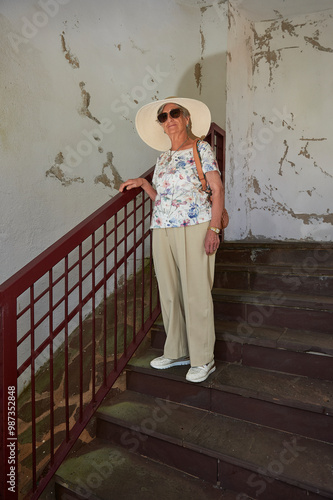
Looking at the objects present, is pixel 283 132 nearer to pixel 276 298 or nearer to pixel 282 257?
pixel 282 257

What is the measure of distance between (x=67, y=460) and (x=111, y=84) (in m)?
2.69

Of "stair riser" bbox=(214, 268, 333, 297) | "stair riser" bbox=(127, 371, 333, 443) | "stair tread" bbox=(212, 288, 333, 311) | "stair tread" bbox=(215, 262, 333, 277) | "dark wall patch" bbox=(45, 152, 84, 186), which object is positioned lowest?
"stair riser" bbox=(127, 371, 333, 443)

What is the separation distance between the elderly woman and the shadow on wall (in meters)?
1.86

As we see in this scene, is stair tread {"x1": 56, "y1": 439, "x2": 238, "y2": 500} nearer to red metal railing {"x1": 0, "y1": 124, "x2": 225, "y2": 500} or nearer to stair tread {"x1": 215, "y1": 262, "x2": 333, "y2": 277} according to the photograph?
red metal railing {"x1": 0, "y1": 124, "x2": 225, "y2": 500}

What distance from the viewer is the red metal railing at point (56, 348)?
4.79 feet

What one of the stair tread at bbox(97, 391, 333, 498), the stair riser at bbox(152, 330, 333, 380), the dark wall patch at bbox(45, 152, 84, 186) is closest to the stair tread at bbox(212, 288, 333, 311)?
the stair riser at bbox(152, 330, 333, 380)

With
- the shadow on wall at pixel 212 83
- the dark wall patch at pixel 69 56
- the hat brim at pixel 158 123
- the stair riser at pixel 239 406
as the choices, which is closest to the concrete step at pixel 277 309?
the stair riser at pixel 239 406

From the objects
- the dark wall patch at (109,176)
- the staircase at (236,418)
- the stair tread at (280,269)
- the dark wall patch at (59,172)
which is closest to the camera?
the staircase at (236,418)

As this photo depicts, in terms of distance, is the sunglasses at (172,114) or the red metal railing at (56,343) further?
the sunglasses at (172,114)

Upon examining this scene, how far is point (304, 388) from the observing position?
1.85 m

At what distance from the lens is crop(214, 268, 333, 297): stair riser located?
2.48 metres

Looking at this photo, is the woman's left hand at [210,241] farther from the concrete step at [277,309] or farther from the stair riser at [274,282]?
the stair riser at [274,282]

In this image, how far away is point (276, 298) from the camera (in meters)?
2.43

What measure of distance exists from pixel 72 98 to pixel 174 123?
0.99 meters
